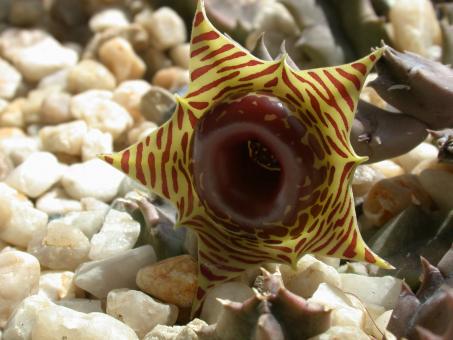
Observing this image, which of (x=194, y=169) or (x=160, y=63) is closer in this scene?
(x=194, y=169)

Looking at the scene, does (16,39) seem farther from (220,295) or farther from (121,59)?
(220,295)

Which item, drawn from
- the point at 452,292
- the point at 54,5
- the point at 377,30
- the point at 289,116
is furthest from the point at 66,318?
the point at 54,5

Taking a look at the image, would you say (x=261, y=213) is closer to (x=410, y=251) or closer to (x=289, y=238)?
(x=289, y=238)

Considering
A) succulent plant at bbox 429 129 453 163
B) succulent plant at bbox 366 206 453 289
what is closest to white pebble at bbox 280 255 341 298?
succulent plant at bbox 366 206 453 289

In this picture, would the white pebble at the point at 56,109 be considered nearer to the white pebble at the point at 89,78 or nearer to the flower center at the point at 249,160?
the white pebble at the point at 89,78

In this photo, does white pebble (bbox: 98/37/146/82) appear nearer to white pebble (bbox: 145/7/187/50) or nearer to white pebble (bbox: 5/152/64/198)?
white pebble (bbox: 145/7/187/50)

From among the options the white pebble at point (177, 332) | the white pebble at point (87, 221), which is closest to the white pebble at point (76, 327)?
the white pebble at point (177, 332)

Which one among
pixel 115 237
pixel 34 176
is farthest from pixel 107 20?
pixel 115 237
